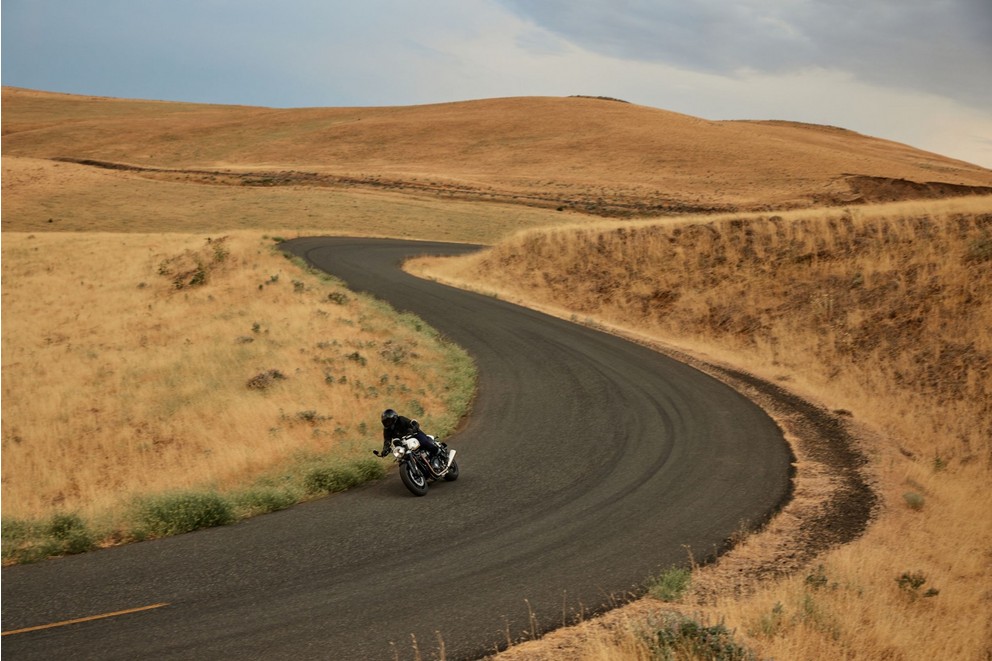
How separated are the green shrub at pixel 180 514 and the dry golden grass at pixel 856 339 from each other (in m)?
5.62

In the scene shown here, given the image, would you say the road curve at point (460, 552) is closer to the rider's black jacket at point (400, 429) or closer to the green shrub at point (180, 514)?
the green shrub at point (180, 514)

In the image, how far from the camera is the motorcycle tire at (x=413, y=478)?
494 inches

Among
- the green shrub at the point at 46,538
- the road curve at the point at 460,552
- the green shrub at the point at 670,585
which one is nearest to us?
the road curve at the point at 460,552

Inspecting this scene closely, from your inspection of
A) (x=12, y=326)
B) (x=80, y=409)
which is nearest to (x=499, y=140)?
(x=12, y=326)

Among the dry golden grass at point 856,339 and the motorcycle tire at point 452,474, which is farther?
the motorcycle tire at point 452,474

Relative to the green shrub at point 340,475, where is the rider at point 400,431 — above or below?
above

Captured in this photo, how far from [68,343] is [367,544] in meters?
21.1

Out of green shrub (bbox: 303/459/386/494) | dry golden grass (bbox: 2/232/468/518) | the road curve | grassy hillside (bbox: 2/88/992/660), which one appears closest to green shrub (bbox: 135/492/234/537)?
grassy hillside (bbox: 2/88/992/660)

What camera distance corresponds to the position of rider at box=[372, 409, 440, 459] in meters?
→ 13.1

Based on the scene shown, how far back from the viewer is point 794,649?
24.2ft

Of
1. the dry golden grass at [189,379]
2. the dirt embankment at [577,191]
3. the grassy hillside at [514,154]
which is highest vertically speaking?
the grassy hillside at [514,154]

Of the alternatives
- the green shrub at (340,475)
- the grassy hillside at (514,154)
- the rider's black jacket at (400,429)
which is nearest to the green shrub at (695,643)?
the rider's black jacket at (400,429)

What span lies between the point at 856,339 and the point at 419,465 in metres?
16.6

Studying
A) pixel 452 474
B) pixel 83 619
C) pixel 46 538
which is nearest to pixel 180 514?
pixel 46 538
